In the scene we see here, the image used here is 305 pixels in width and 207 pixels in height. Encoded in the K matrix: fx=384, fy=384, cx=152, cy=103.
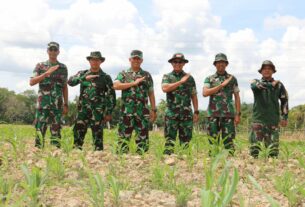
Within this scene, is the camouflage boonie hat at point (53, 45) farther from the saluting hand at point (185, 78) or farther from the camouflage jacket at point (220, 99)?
the camouflage jacket at point (220, 99)

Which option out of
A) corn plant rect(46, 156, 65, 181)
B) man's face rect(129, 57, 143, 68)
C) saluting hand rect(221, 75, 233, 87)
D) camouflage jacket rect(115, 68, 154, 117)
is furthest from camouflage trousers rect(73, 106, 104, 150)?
corn plant rect(46, 156, 65, 181)

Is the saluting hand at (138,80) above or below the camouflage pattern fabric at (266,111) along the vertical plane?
above

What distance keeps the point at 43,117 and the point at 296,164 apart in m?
3.85

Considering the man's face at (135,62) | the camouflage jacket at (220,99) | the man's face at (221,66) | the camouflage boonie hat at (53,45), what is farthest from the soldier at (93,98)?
the man's face at (221,66)

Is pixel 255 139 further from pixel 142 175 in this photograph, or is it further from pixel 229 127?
pixel 142 175

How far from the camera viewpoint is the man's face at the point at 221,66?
20.0 ft

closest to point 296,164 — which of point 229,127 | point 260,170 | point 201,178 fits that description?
point 260,170

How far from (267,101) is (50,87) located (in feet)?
11.4

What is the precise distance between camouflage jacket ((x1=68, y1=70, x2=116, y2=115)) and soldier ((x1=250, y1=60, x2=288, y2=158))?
7.53 ft

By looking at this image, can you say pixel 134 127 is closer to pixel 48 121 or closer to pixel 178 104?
pixel 178 104

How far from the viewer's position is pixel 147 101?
19.7ft

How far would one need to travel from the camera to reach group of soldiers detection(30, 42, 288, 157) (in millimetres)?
5914

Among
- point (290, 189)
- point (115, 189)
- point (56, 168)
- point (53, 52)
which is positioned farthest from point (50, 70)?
point (290, 189)

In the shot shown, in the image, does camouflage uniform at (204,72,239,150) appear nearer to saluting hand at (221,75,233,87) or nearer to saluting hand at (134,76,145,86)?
saluting hand at (221,75,233,87)
